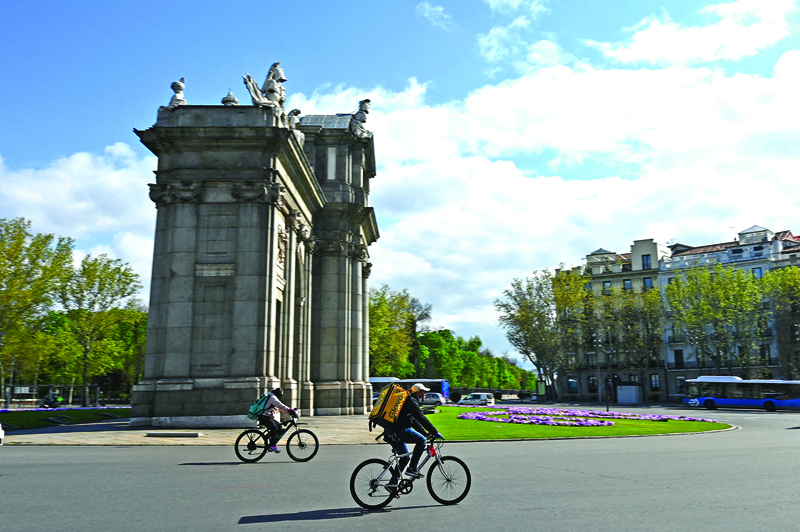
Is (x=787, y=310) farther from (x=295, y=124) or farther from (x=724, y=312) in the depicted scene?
(x=295, y=124)

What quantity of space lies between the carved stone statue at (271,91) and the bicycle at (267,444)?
644 inches

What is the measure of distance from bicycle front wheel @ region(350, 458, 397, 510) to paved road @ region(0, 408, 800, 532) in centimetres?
23

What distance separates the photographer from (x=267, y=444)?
53.4ft

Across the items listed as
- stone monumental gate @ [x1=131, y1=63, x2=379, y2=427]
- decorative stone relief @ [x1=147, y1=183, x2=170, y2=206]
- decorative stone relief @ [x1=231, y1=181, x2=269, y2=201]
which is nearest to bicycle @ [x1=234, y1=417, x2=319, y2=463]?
stone monumental gate @ [x1=131, y1=63, x2=379, y2=427]

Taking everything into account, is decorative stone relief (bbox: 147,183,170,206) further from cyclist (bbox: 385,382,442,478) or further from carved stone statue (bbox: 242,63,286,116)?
cyclist (bbox: 385,382,442,478)

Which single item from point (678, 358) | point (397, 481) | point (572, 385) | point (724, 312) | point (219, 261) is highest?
point (724, 312)

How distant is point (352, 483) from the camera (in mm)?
9656

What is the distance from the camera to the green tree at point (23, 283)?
139ft

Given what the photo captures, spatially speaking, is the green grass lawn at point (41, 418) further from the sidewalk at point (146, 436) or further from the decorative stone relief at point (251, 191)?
the decorative stone relief at point (251, 191)

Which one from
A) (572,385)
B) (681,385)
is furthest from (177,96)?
(572,385)

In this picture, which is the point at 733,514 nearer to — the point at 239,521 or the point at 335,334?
the point at 239,521

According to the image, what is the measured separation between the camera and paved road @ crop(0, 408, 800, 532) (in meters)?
8.48

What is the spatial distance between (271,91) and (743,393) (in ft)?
172

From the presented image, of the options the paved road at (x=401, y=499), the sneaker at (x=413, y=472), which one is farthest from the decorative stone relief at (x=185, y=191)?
the sneaker at (x=413, y=472)
